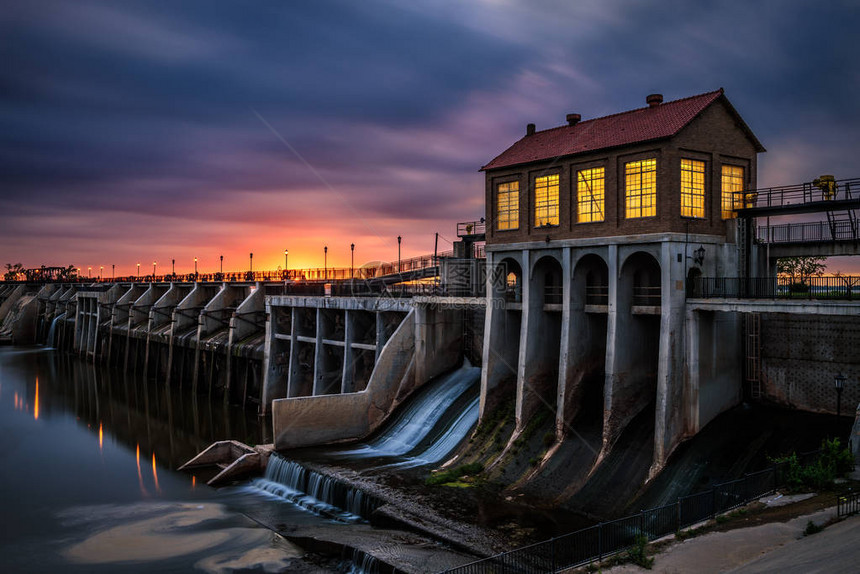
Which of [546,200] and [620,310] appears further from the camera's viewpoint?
[546,200]

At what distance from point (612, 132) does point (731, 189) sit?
218 inches

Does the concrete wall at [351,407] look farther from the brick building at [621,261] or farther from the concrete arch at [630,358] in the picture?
the concrete arch at [630,358]

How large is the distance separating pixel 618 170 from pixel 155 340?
55.4m

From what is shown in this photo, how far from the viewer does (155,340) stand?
6844 centimetres

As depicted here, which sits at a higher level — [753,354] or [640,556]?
[753,354]

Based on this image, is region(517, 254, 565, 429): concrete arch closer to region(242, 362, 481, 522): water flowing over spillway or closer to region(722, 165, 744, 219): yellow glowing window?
region(242, 362, 481, 522): water flowing over spillway

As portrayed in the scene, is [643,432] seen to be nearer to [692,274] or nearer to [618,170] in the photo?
[692,274]

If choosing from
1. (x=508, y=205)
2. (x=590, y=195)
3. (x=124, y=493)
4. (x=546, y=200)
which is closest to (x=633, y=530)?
(x=590, y=195)

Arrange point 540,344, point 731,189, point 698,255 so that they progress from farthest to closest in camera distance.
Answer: point 540,344 → point 731,189 → point 698,255

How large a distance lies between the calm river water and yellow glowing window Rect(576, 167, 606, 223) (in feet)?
56.0

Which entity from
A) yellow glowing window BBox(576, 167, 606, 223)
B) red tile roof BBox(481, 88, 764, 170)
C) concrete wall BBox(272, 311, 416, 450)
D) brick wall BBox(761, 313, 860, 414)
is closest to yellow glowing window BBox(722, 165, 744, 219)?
red tile roof BBox(481, 88, 764, 170)

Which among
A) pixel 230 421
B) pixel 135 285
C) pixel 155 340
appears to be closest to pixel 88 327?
pixel 135 285

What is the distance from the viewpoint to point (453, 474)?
28047 mm

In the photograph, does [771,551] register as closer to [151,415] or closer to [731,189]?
[731,189]
